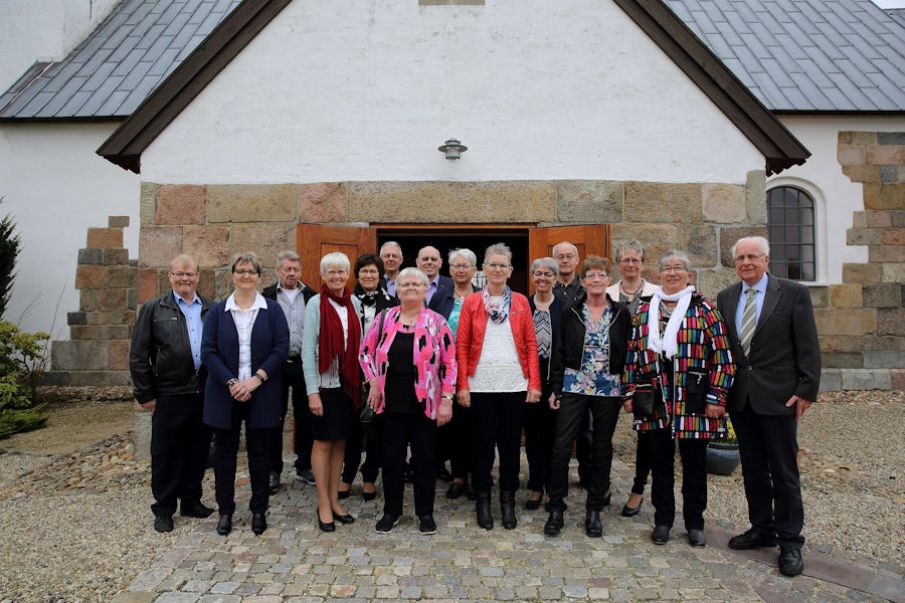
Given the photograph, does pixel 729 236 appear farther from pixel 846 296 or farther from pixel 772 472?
pixel 846 296

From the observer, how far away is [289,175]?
568cm

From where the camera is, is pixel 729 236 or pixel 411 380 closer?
pixel 411 380

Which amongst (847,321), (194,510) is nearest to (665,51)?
(194,510)

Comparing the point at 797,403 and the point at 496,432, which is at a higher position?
the point at 797,403

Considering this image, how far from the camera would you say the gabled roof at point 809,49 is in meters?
9.45

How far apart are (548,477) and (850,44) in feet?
36.3

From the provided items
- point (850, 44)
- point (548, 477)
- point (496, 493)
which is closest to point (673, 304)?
point (548, 477)

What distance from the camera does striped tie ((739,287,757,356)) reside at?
3426 millimetres

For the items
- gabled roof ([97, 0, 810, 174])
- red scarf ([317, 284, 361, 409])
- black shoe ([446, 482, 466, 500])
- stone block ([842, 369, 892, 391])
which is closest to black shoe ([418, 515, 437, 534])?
black shoe ([446, 482, 466, 500])

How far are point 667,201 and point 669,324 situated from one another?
252 cm

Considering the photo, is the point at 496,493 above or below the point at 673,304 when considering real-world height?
below

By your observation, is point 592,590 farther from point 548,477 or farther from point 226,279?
point 226,279

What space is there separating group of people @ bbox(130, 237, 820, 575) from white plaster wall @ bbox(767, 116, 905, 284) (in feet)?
23.9

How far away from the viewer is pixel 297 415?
4.44 meters
